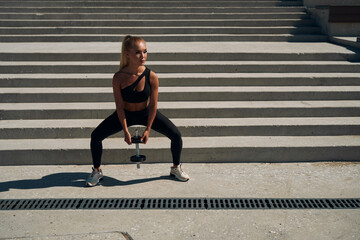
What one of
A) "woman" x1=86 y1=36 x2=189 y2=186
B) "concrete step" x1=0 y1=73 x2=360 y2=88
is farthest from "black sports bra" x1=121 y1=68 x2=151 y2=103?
"concrete step" x1=0 y1=73 x2=360 y2=88

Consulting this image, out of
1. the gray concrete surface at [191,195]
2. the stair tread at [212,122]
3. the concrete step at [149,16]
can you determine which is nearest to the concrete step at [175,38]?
the concrete step at [149,16]

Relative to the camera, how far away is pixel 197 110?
6141 mm

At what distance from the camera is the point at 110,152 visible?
5.33 m

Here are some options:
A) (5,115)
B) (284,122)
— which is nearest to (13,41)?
(5,115)

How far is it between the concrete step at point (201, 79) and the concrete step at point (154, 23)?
306 centimetres

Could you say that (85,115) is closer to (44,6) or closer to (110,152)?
(110,152)

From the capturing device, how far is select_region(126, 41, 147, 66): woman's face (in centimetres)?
423

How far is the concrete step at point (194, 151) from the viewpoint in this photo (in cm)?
532

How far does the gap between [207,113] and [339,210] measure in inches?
103

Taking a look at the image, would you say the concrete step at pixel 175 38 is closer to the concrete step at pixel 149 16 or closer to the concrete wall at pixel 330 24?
the concrete wall at pixel 330 24

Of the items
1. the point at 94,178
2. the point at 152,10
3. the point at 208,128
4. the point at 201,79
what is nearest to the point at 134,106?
the point at 94,178

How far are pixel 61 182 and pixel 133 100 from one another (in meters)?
1.40

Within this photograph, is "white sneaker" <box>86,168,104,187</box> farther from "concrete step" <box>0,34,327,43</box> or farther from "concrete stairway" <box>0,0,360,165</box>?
"concrete step" <box>0,34,327,43</box>

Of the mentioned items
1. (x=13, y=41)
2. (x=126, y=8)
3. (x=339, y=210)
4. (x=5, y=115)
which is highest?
(x=126, y=8)
